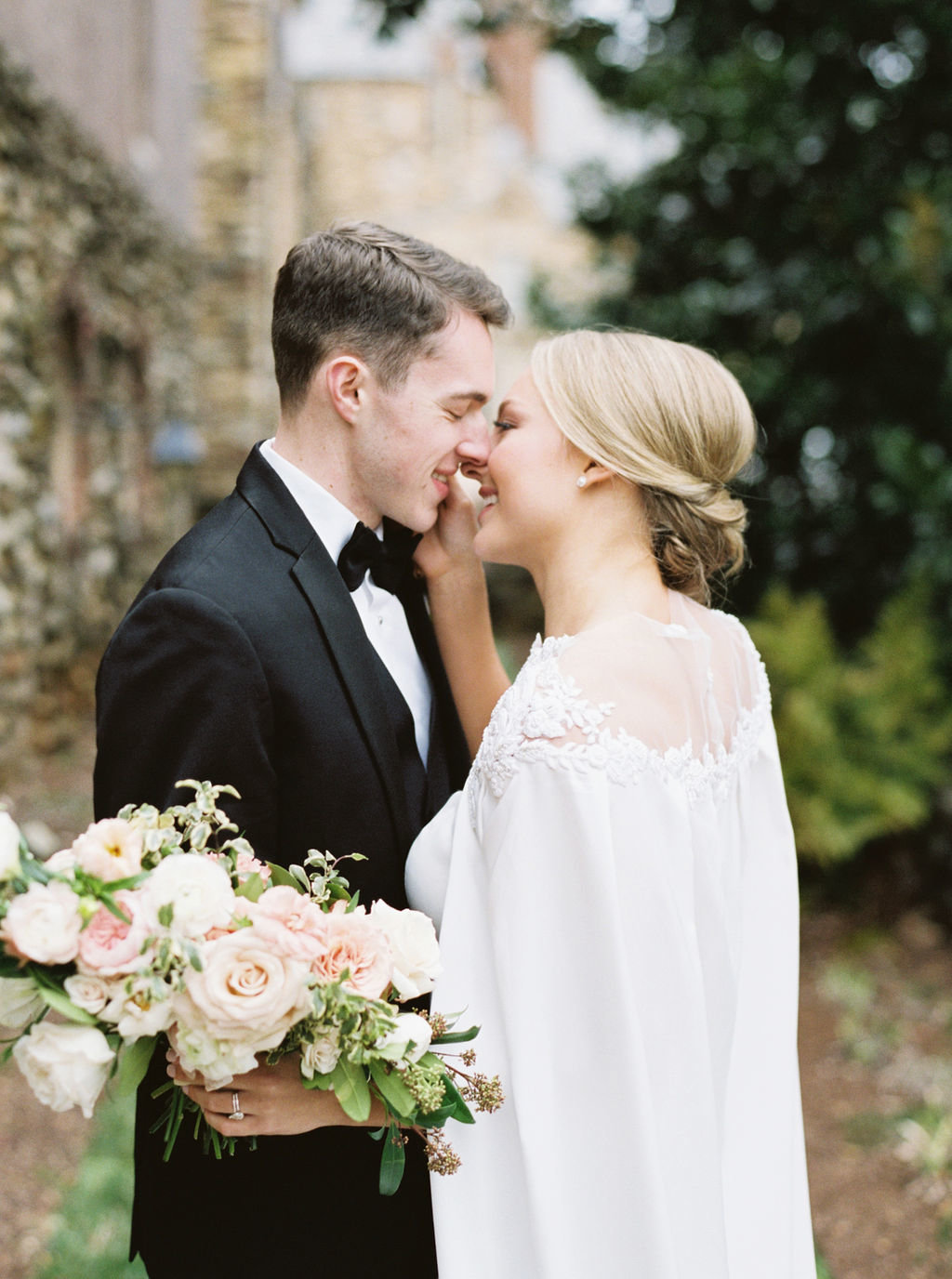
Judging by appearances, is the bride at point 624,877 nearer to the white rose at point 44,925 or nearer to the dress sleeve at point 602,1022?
the dress sleeve at point 602,1022

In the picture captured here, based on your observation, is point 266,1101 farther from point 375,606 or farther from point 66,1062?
point 375,606

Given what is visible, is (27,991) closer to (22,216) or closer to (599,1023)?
(599,1023)

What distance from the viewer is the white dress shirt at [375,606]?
2219 mm

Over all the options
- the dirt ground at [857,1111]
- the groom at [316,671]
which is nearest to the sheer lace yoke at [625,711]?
the groom at [316,671]

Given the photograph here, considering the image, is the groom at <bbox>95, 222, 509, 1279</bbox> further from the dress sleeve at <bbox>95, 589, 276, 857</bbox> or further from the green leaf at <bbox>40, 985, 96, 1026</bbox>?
the green leaf at <bbox>40, 985, 96, 1026</bbox>

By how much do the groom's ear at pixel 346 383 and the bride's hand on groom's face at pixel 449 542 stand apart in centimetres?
44

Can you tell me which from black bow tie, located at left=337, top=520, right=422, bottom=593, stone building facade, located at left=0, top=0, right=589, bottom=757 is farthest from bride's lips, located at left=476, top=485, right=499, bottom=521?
stone building facade, located at left=0, top=0, right=589, bottom=757

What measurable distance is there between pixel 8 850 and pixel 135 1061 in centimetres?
34

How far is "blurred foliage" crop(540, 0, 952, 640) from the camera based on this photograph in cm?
591

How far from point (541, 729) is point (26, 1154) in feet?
10.8

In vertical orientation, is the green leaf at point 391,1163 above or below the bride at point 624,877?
below

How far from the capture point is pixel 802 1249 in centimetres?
229

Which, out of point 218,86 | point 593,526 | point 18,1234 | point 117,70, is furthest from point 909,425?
point 218,86

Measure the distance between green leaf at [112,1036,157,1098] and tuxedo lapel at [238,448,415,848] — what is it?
26.0 inches
